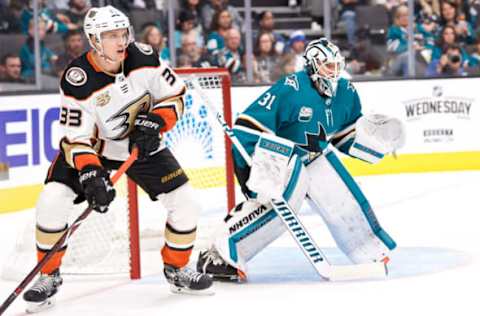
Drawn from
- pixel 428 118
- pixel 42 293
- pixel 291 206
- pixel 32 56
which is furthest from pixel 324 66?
pixel 428 118

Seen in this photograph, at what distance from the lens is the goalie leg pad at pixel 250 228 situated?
4.51 meters

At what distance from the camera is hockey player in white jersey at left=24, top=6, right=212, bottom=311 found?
3.98 m

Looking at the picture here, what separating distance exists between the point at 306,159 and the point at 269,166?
0.34m

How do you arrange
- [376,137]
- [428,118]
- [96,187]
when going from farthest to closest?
1. [428,118]
2. [376,137]
3. [96,187]

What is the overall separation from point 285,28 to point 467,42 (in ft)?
4.67

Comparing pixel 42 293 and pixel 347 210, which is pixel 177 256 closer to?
pixel 42 293

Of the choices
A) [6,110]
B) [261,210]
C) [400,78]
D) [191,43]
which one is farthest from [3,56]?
[261,210]

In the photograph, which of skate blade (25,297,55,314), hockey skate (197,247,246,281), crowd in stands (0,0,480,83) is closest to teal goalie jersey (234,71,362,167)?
hockey skate (197,247,246,281)

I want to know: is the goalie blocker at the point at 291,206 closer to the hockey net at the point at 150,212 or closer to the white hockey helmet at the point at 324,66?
the white hockey helmet at the point at 324,66

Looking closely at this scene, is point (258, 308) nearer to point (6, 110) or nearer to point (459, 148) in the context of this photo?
point (6, 110)

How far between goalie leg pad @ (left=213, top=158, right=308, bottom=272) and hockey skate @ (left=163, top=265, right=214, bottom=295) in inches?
9.3

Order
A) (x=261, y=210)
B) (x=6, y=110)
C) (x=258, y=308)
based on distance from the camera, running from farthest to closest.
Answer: (x=6, y=110) < (x=261, y=210) < (x=258, y=308)

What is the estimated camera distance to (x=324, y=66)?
4496mm

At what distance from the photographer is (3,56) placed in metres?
7.51
